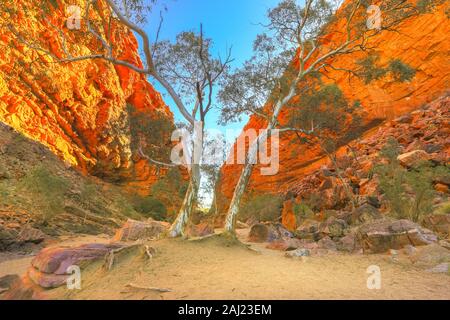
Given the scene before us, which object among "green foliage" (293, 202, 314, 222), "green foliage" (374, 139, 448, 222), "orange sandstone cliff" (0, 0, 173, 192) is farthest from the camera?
"orange sandstone cliff" (0, 0, 173, 192)

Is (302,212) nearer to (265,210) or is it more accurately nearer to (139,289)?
(265,210)

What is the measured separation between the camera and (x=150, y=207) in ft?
113

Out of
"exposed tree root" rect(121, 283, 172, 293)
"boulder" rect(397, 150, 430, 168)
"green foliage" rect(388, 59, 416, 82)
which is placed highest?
"green foliage" rect(388, 59, 416, 82)

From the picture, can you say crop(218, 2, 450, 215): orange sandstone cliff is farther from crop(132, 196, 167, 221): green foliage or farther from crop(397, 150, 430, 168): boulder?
crop(397, 150, 430, 168): boulder

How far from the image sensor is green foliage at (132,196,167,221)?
33.5m

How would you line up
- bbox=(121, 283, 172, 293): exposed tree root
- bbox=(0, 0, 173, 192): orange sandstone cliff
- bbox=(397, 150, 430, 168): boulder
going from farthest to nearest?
bbox=(0, 0, 173, 192): orange sandstone cliff → bbox=(397, 150, 430, 168): boulder → bbox=(121, 283, 172, 293): exposed tree root

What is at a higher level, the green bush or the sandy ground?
the green bush

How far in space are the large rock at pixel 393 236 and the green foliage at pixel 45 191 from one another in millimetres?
13529

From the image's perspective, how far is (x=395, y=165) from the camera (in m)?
16.2

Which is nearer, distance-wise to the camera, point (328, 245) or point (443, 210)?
point (328, 245)

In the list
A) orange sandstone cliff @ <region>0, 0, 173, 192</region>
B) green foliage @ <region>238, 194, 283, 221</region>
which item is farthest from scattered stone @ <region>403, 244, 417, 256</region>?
orange sandstone cliff @ <region>0, 0, 173, 192</region>

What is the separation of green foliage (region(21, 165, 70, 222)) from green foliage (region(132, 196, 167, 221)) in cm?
1903

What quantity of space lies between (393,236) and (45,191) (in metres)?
14.4

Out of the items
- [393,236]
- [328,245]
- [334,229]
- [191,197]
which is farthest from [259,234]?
[393,236]
